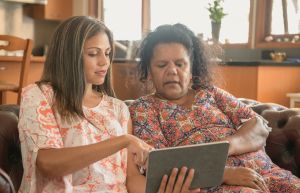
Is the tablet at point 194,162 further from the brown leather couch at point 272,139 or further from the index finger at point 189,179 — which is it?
the brown leather couch at point 272,139

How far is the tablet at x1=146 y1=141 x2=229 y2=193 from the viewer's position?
115cm

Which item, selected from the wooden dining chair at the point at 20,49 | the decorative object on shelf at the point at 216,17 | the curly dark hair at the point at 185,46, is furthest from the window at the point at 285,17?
the curly dark hair at the point at 185,46

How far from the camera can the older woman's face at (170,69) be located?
164 centimetres

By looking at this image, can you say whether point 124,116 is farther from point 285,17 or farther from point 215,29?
point 285,17

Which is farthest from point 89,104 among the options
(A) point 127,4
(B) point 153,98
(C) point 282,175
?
(A) point 127,4

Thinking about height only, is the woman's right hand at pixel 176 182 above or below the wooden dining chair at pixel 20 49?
below

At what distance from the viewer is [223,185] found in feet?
4.84

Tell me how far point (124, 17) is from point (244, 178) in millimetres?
4131

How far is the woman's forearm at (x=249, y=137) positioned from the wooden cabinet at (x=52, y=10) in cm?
407

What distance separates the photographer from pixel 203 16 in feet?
14.6

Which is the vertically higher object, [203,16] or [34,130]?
[203,16]

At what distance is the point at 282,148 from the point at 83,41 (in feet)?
3.04

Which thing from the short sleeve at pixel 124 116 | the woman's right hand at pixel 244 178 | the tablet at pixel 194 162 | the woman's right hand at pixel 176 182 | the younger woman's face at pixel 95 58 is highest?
the younger woman's face at pixel 95 58

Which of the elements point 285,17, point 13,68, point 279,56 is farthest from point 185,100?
point 13,68
